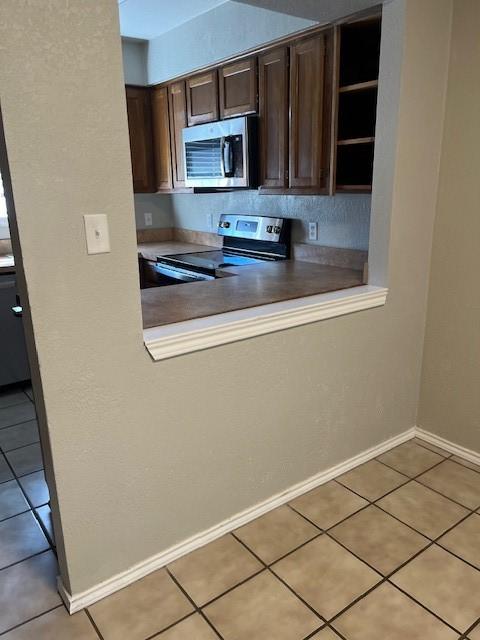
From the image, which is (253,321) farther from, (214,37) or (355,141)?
(214,37)

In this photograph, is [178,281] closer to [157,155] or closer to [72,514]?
[157,155]

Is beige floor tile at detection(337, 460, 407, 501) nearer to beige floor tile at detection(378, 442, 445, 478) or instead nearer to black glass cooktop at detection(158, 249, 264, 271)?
beige floor tile at detection(378, 442, 445, 478)

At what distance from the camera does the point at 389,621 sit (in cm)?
159

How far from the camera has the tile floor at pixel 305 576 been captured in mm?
1578

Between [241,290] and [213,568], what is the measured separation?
1139 millimetres

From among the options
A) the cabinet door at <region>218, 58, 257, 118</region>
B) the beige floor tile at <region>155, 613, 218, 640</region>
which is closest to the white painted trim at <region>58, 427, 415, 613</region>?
the beige floor tile at <region>155, 613, 218, 640</region>

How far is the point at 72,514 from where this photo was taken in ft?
5.20

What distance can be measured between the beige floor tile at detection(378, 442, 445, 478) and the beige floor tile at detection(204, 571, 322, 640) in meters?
0.99

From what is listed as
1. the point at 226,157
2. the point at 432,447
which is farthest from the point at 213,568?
the point at 226,157

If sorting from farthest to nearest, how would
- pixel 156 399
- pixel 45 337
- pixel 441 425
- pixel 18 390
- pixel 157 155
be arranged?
pixel 157 155 < pixel 18 390 < pixel 441 425 < pixel 156 399 < pixel 45 337

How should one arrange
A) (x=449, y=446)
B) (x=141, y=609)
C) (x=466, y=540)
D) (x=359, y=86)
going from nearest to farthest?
(x=141, y=609) → (x=466, y=540) → (x=359, y=86) → (x=449, y=446)

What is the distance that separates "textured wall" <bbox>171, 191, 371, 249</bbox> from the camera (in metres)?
2.73

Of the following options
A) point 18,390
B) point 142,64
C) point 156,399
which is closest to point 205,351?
point 156,399

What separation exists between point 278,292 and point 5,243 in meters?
2.44
